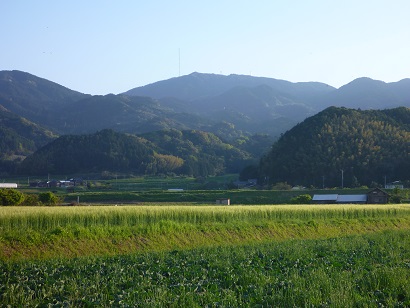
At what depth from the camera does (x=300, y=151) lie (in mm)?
92812

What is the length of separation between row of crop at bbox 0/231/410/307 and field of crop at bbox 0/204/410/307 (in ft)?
0.10

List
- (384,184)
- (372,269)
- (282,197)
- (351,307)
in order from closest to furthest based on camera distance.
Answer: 1. (351,307)
2. (372,269)
3. (282,197)
4. (384,184)

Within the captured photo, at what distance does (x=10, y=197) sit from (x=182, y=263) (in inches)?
1212

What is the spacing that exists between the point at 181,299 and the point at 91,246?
12875mm

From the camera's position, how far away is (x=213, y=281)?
1406 cm

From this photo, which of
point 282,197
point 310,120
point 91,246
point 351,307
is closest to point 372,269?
point 351,307

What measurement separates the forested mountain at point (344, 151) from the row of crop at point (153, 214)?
143 ft

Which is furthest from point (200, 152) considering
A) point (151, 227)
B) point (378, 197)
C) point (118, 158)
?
point (151, 227)

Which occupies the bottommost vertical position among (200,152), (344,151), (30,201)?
(30,201)

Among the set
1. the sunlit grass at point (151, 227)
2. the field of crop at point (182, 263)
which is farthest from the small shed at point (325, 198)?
the field of crop at point (182, 263)

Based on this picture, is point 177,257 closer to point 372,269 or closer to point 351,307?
point 372,269

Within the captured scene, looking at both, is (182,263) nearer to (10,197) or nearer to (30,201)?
(10,197)

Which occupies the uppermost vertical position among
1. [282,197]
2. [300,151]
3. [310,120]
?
[310,120]

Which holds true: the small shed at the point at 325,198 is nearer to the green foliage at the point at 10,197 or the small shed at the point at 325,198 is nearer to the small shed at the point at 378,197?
the small shed at the point at 378,197
